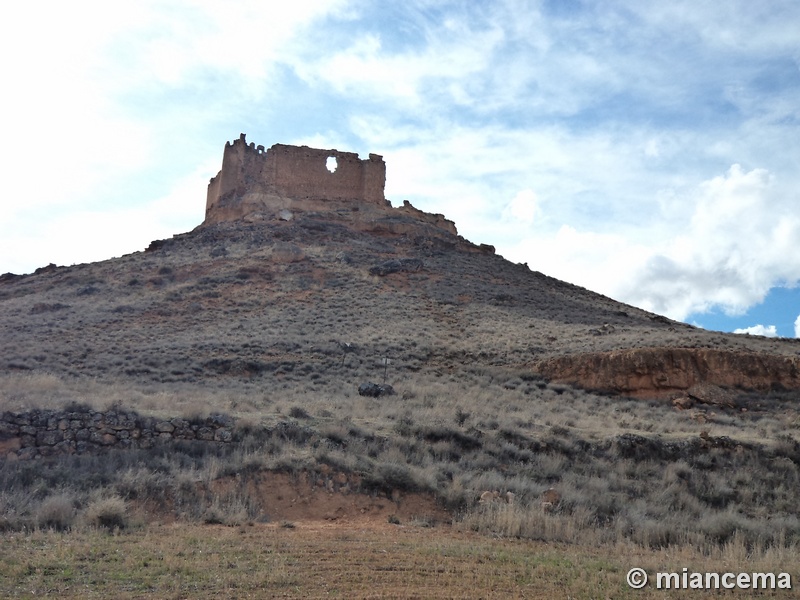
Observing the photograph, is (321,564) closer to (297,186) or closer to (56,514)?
(56,514)

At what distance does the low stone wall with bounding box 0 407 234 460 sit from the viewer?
9914mm

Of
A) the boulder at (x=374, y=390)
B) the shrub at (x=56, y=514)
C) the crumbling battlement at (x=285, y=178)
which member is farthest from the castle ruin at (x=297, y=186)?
the shrub at (x=56, y=514)

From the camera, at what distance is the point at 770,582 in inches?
255

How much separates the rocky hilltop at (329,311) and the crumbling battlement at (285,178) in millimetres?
91

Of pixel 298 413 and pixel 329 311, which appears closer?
pixel 298 413

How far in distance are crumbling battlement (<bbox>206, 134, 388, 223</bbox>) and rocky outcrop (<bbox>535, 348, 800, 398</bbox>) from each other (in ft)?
83.0

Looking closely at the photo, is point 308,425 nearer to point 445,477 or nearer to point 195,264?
point 445,477

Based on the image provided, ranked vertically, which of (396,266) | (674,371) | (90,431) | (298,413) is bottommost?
(90,431)

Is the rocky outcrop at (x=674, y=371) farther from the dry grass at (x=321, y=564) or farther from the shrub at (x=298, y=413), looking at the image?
the dry grass at (x=321, y=564)

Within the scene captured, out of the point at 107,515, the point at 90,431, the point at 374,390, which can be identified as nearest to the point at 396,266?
the point at 374,390

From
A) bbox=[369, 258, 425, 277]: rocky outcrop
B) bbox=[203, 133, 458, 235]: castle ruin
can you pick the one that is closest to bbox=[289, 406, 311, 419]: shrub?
bbox=[369, 258, 425, 277]: rocky outcrop

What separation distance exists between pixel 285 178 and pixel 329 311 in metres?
15.6

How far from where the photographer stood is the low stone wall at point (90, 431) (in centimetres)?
991

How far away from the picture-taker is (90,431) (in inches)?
403
